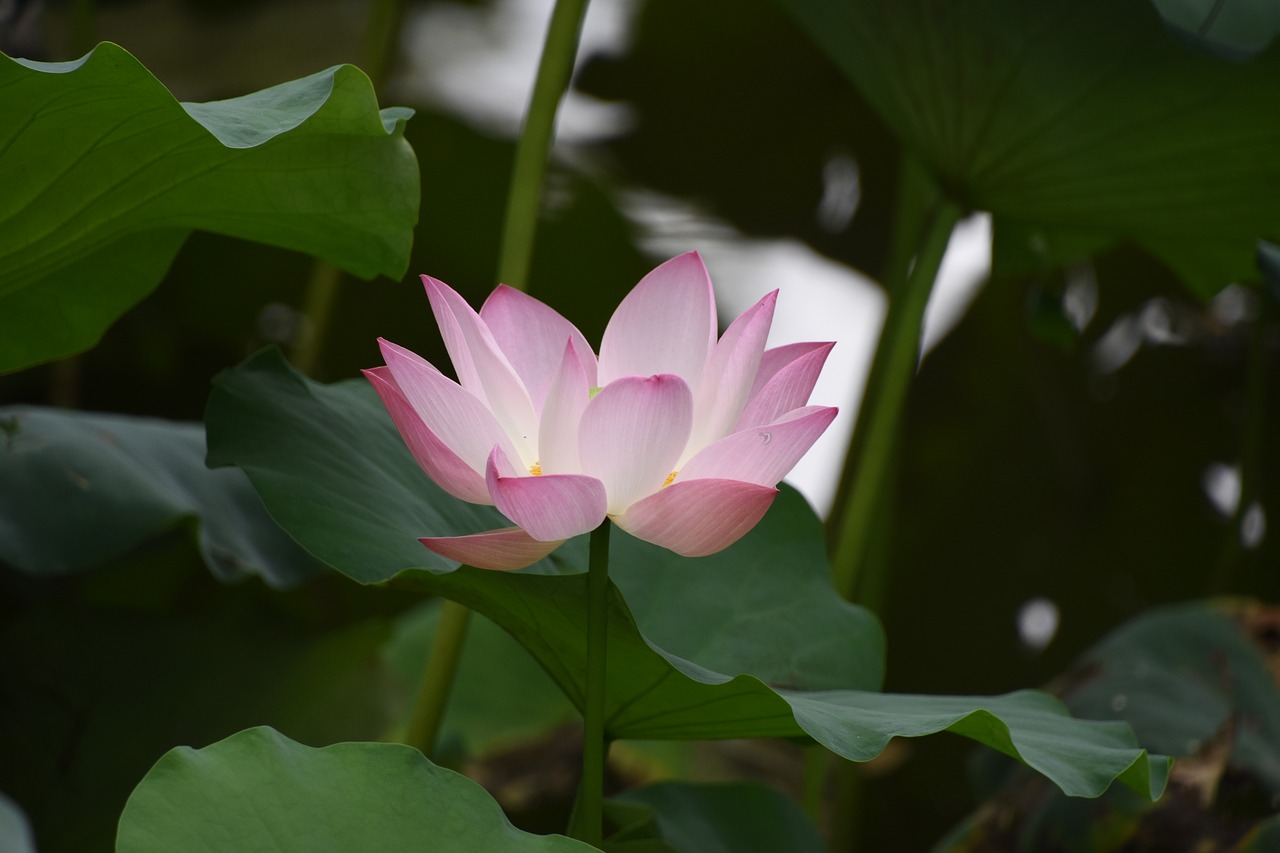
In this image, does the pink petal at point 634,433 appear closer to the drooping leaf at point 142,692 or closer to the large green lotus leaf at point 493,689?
the drooping leaf at point 142,692

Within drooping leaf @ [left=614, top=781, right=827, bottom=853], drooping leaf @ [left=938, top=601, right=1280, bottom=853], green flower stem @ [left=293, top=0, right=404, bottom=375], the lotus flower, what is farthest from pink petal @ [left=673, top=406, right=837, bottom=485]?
green flower stem @ [left=293, top=0, right=404, bottom=375]

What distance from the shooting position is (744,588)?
1.94ft

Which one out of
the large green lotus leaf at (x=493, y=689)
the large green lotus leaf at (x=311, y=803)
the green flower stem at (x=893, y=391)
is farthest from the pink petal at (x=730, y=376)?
the large green lotus leaf at (x=493, y=689)

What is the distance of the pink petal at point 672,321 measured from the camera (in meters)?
0.42

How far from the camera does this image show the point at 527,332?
456 mm

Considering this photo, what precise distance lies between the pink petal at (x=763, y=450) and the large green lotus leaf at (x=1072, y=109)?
368mm

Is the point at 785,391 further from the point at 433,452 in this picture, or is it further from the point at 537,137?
the point at 537,137

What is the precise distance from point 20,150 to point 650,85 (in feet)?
4.54

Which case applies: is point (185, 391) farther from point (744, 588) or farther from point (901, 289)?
point (744, 588)

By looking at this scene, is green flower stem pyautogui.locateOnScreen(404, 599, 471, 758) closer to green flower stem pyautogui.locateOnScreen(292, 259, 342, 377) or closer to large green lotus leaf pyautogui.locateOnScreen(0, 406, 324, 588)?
large green lotus leaf pyautogui.locateOnScreen(0, 406, 324, 588)

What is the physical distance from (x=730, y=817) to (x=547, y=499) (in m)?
0.32

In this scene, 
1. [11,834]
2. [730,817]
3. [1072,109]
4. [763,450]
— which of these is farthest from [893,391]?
[11,834]

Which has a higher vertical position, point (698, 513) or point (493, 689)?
point (698, 513)

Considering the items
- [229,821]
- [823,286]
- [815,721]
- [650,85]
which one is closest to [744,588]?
[815,721]
